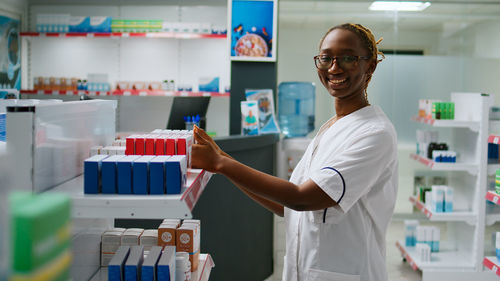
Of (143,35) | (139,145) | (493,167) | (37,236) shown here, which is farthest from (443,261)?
(37,236)

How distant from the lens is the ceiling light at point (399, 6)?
7.60 m

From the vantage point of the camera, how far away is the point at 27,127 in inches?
54.6

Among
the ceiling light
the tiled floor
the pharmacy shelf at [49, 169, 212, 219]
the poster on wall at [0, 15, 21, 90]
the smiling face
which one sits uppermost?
the ceiling light

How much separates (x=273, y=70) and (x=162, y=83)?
2.80 m

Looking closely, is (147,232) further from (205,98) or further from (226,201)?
(205,98)

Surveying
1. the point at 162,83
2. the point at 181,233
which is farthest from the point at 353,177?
the point at 162,83

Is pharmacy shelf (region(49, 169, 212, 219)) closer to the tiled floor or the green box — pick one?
the green box

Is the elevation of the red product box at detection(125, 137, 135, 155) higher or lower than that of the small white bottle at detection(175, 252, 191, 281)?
higher

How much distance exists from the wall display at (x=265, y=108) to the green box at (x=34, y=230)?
13.0 ft

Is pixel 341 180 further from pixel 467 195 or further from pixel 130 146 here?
pixel 467 195

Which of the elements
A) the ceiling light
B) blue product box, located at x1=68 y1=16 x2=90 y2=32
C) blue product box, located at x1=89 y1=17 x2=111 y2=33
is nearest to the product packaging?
blue product box, located at x1=89 y1=17 x2=111 y2=33

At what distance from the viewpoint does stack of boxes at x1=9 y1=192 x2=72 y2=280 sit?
0.56 meters

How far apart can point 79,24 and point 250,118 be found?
3.92 m

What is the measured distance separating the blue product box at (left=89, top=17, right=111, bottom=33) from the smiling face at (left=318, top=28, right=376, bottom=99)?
233 inches
